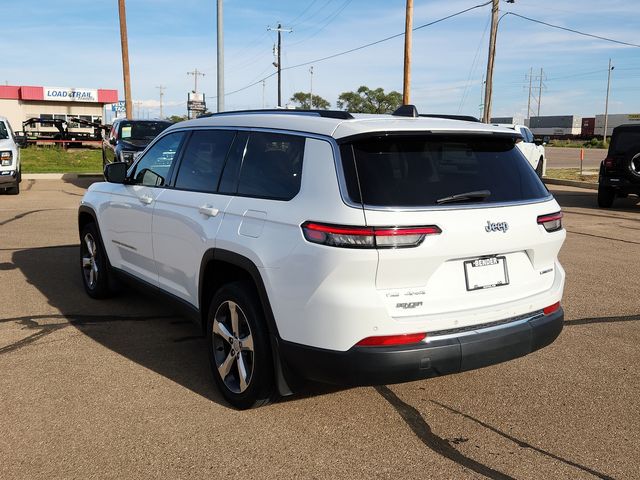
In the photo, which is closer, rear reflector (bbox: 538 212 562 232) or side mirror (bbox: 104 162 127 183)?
rear reflector (bbox: 538 212 562 232)

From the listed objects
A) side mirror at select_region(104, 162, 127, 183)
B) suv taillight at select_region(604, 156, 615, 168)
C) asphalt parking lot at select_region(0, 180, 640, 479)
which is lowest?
asphalt parking lot at select_region(0, 180, 640, 479)

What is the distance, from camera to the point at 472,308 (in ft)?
10.9

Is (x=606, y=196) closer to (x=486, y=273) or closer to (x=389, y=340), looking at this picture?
(x=486, y=273)

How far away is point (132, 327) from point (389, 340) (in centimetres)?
296

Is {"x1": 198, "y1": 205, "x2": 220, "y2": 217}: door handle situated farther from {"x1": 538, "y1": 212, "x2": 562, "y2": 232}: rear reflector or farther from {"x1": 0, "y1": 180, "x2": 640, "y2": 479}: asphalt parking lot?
{"x1": 538, "y1": 212, "x2": 562, "y2": 232}: rear reflector

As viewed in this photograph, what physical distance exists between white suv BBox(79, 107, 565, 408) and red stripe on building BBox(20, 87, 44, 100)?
6394cm

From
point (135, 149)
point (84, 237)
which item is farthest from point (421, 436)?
point (135, 149)

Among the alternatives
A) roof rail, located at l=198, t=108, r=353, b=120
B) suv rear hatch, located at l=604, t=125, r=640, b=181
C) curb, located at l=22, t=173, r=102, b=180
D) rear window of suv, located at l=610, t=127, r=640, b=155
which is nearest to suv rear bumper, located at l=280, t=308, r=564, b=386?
roof rail, located at l=198, t=108, r=353, b=120

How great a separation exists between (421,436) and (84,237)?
172 inches

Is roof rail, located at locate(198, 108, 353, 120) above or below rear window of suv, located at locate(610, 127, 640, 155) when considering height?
above

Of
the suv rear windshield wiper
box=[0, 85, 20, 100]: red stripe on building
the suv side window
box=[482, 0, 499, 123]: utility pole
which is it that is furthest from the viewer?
box=[0, 85, 20, 100]: red stripe on building

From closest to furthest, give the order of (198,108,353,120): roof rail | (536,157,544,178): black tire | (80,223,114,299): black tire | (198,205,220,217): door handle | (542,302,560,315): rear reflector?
(198,108,353,120): roof rail → (542,302,560,315): rear reflector → (198,205,220,217): door handle → (80,223,114,299): black tire → (536,157,544,178): black tire

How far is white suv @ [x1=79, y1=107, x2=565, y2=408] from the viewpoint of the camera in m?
3.10

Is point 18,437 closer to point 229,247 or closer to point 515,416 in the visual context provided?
point 229,247
